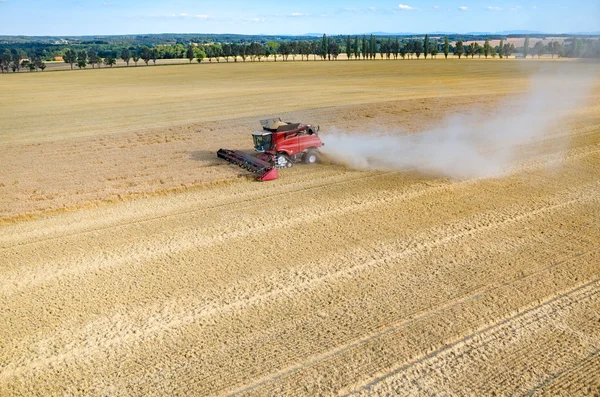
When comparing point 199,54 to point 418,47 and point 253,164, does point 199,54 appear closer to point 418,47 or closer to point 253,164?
point 418,47

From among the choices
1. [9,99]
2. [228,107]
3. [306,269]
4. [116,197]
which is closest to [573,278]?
[306,269]

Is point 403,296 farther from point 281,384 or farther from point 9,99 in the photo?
point 9,99

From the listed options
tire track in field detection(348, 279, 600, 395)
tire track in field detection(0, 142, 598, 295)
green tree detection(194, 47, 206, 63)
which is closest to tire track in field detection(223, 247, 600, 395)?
tire track in field detection(348, 279, 600, 395)

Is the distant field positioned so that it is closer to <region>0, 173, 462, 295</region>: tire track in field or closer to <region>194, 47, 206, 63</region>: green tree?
<region>0, 173, 462, 295</region>: tire track in field

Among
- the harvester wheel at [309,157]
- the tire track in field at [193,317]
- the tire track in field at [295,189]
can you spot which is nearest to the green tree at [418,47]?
the tire track in field at [295,189]

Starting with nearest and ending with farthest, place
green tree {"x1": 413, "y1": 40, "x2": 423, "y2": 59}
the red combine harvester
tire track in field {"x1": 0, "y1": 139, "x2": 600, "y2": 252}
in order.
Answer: tire track in field {"x1": 0, "y1": 139, "x2": 600, "y2": 252} < the red combine harvester < green tree {"x1": 413, "y1": 40, "x2": 423, "y2": 59}

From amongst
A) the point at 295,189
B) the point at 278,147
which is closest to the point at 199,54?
the point at 278,147

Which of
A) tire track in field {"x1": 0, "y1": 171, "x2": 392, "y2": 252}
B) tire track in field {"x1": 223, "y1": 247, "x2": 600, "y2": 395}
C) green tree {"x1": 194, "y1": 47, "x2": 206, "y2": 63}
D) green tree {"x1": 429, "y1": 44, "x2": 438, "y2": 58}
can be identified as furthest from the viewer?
green tree {"x1": 194, "y1": 47, "x2": 206, "y2": 63}
